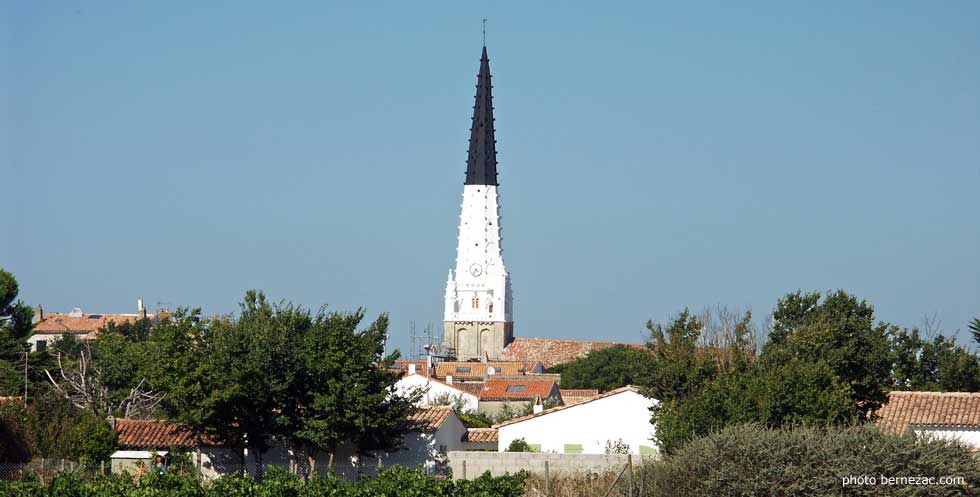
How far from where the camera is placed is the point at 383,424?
1511 inches

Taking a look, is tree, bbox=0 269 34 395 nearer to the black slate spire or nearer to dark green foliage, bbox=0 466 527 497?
dark green foliage, bbox=0 466 527 497

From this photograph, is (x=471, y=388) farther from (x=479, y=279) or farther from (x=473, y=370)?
(x=479, y=279)

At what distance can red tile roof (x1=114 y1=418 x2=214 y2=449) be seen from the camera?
124 ft

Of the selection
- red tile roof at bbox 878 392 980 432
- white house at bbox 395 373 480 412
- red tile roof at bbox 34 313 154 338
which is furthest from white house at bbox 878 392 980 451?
red tile roof at bbox 34 313 154 338

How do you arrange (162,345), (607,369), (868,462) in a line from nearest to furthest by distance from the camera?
1. (868,462)
2. (162,345)
3. (607,369)

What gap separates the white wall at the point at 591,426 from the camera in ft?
147

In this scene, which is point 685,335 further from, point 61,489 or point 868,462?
point 61,489

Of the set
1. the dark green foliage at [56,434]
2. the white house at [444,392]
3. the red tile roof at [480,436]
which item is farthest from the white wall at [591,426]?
the white house at [444,392]

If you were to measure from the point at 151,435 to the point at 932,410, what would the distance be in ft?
71.9

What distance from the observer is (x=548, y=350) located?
14150cm

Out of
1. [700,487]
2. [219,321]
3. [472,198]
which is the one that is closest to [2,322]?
[219,321]

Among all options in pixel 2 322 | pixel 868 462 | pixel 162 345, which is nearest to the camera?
pixel 868 462

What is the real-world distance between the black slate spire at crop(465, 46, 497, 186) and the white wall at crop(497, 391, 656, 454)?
326ft

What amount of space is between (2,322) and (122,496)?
46964 millimetres
